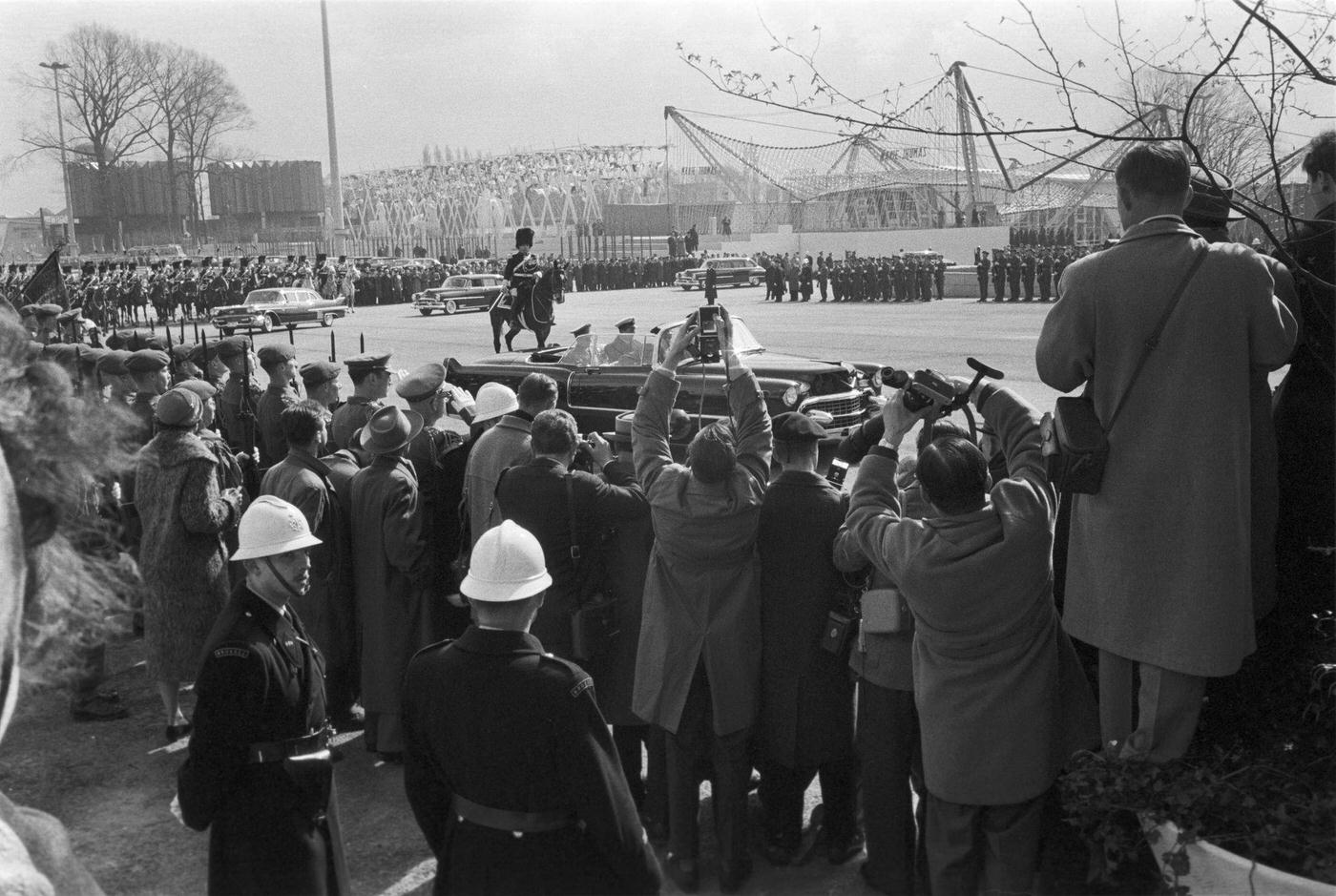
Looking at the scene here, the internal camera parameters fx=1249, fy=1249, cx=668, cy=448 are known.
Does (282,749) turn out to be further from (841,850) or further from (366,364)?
(366,364)

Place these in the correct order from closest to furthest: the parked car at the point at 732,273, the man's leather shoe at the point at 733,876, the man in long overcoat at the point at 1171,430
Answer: the man in long overcoat at the point at 1171,430 → the man's leather shoe at the point at 733,876 → the parked car at the point at 732,273

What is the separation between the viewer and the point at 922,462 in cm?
352

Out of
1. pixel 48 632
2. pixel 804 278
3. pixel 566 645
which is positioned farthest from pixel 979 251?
pixel 48 632

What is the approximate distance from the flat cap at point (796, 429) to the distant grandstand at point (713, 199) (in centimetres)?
3807

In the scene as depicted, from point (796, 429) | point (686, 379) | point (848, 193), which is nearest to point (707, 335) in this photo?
point (796, 429)

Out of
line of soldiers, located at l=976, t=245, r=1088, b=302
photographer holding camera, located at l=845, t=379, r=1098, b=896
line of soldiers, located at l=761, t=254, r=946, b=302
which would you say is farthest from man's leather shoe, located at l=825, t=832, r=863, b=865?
line of soldiers, located at l=761, t=254, r=946, b=302

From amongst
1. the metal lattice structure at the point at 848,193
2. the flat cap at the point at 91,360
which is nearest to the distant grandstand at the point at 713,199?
the metal lattice structure at the point at 848,193

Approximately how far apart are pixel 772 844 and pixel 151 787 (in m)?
2.74

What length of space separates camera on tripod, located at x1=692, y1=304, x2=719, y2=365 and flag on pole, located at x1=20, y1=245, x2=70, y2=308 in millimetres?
9238

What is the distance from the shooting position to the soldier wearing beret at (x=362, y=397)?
698 centimetres

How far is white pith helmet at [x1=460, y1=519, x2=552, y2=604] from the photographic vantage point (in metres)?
2.99

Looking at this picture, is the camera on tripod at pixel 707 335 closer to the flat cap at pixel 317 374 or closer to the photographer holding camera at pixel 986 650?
the photographer holding camera at pixel 986 650

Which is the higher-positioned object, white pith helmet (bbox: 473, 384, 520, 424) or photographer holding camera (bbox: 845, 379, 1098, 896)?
white pith helmet (bbox: 473, 384, 520, 424)

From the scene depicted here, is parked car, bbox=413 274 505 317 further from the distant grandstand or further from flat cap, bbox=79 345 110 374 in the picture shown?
flat cap, bbox=79 345 110 374
